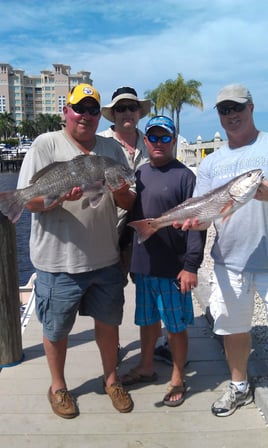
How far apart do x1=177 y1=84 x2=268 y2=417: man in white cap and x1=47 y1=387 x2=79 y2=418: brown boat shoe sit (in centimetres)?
116

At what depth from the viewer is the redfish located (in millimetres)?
2779

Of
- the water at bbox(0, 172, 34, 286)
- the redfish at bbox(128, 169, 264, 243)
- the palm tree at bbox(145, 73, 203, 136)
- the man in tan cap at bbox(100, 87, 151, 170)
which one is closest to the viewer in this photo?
the redfish at bbox(128, 169, 264, 243)

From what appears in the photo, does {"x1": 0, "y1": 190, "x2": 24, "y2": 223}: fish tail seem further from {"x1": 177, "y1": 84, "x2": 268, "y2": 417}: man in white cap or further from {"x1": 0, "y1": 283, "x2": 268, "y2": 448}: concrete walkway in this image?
{"x1": 0, "y1": 283, "x2": 268, "y2": 448}: concrete walkway

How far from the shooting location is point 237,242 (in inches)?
122

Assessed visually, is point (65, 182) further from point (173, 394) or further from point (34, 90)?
point (34, 90)

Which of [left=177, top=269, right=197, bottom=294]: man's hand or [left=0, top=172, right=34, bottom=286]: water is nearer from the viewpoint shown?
[left=177, top=269, right=197, bottom=294]: man's hand

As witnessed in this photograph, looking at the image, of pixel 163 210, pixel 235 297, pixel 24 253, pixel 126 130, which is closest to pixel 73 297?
pixel 163 210

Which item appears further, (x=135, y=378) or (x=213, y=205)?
(x=135, y=378)

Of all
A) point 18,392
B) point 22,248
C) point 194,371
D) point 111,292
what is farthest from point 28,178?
point 22,248

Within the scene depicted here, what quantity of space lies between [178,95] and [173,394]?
4627 centimetres

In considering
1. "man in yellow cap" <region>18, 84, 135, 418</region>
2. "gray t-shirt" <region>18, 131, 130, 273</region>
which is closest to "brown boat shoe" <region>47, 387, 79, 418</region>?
"man in yellow cap" <region>18, 84, 135, 418</region>

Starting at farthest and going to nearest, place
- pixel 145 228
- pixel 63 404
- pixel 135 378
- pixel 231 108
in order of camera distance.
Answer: pixel 135 378 < pixel 63 404 < pixel 145 228 < pixel 231 108

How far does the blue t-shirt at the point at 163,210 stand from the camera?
11.0 feet

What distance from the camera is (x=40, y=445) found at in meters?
2.94
